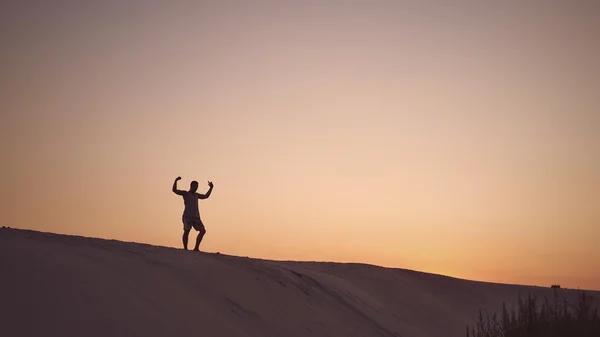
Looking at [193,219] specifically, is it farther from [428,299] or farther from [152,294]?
[428,299]

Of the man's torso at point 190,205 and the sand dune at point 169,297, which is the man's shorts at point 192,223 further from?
the sand dune at point 169,297

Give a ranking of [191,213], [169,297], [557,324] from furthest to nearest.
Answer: [191,213]
[169,297]
[557,324]

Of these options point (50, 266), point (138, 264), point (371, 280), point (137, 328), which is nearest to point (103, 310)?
point (137, 328)

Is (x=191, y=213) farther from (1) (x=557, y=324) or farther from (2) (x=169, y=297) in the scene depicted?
(1) (x=557, y=324)

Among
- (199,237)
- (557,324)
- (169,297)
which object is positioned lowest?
(169,297)

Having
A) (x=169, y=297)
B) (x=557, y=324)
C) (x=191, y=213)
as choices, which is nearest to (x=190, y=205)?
(x=191, y=213)

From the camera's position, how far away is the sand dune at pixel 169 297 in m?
9.41

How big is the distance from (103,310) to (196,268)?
3765mm

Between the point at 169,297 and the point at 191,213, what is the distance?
397 centimetres

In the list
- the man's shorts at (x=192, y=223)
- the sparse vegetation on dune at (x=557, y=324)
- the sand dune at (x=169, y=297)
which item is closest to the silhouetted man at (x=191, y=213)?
the man's shorts at (x=192, y=223)

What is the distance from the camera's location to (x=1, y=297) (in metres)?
9.08

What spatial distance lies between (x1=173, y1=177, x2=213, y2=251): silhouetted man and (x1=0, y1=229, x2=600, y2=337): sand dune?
23.1 inches

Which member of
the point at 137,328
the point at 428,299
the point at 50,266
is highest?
the point at 428,299

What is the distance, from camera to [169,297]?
37.7 ft
